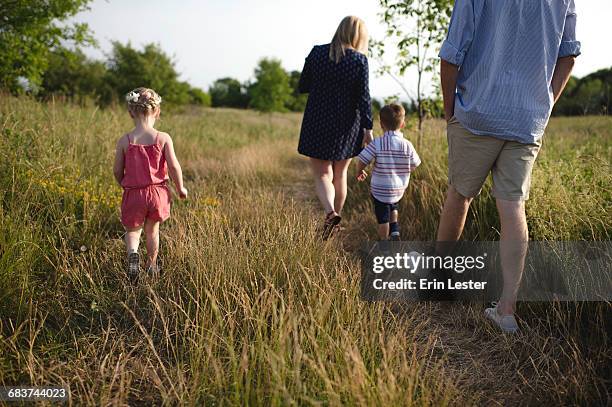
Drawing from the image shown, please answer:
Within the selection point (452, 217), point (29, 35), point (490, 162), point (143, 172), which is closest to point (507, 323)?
point (452, 217)

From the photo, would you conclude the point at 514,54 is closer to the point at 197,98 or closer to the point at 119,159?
the point at 119,159

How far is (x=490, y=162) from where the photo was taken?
89.4 inches

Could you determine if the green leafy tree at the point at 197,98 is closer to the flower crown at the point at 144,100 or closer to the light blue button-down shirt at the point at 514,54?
the flower crown at the point at 144,100

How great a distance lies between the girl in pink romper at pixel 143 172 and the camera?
9.43ft

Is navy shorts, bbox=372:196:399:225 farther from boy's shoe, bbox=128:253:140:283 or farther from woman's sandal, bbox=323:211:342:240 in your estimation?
boy's shoe, bbox=128:253:140:283

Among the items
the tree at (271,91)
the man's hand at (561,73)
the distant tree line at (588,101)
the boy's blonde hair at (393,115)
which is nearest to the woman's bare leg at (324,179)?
the boy's blonde hair at (393,115)

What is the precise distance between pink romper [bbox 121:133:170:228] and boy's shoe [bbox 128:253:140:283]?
23 cm

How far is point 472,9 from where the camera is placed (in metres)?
2.16

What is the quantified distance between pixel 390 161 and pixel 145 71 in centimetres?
2441

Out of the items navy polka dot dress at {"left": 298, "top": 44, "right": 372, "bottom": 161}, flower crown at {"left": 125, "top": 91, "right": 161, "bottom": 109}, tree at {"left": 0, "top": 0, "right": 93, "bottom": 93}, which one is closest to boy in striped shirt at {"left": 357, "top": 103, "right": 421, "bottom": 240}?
navy polka dot dress at {"left": 298, "top": 44, "right": 372, "bottom": 161}

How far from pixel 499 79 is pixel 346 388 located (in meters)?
1.68

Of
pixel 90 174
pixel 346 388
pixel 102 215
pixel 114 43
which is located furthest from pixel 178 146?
pixel 114 43

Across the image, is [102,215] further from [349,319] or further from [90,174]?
[349,319]

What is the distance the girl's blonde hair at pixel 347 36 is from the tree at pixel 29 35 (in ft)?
34.5
